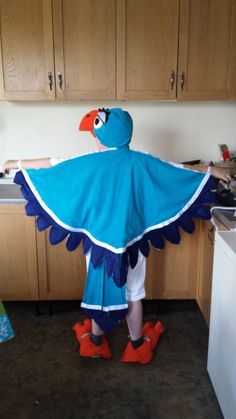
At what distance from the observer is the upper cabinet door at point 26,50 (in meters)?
2.15

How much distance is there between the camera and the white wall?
8.31 feet

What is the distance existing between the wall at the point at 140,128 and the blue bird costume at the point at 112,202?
0.89 metres

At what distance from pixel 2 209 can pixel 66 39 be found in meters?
1.06

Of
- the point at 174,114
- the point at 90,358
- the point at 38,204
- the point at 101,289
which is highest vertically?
the point at 174,114

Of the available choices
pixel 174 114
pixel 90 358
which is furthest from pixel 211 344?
pixel 174 114

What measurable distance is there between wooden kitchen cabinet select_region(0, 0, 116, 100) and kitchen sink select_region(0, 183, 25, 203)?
59cm

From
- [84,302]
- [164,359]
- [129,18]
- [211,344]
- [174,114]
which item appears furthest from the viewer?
[174,114]

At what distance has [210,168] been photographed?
1794 millimetres

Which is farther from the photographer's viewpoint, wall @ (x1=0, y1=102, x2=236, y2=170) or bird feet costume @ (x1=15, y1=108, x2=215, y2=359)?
wall @ (x1=0, y1=102, x2=236, y2=170)

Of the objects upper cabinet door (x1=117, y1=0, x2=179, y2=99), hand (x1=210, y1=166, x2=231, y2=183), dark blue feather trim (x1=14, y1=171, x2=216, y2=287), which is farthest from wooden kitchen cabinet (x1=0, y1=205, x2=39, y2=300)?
hand (x1=210, y1=166, x2=231, y2=183)

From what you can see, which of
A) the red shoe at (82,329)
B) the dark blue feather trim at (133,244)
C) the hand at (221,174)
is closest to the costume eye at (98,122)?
the dark blue feather trim at (133,244)

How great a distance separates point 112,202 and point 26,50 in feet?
3.86

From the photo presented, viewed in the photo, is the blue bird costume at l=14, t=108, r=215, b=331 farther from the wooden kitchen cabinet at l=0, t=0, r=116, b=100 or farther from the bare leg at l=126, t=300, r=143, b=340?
the wooden kitchen cabinet at l=0, t=0, r=116, b=100

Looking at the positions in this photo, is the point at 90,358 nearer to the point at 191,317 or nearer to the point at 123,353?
the point at 123,353
